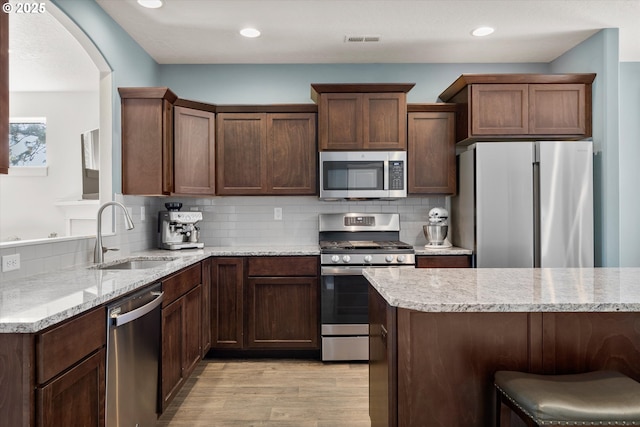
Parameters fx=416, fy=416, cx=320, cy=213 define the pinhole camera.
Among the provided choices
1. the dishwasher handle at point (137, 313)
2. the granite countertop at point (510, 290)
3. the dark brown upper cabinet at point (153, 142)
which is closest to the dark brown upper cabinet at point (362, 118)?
the dark brown upper cabinet at point (153, 142)

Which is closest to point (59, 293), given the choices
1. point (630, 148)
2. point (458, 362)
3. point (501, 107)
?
point (458, 362)

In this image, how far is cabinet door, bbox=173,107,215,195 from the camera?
354 centimetres

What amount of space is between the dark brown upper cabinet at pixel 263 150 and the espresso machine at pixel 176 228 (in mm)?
376

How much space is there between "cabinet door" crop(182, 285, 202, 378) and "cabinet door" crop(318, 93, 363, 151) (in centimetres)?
167

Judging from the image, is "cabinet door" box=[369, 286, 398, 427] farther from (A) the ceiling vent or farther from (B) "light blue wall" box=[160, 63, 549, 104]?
(B) "light blue wall" box=[160, 63, 549, 104]

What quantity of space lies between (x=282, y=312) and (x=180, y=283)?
107 cm

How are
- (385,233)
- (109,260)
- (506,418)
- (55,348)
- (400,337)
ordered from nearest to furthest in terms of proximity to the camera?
1. (55,348)
2. (506,418)
3. (400,337)
4. (109,260)
5. (385,233)

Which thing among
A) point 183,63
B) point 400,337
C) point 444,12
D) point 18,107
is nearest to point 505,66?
point 444,12

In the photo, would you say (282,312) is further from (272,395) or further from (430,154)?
(430,154)

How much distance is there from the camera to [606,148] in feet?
11.3

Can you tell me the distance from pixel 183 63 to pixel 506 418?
4.00m

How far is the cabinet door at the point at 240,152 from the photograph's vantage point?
3.84 m

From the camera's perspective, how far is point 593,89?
3568 millimetres

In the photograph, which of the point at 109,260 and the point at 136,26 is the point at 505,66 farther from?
the point at 109,260
